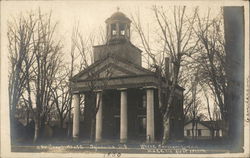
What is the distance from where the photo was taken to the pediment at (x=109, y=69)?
14422 millimetres

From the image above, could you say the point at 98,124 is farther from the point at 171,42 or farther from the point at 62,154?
the point at 171,42

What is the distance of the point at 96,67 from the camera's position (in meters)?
14.6

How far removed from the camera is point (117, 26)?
1508 cm

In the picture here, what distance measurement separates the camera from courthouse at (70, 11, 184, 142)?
14305 mm

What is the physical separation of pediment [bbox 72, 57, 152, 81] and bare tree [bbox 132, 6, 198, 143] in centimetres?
134

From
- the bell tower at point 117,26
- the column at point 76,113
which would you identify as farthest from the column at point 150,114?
the column at point 76,113

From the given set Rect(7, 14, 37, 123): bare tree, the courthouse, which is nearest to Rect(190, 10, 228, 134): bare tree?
the courthouse

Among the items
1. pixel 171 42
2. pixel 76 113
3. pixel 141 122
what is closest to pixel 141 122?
pixel 141 122

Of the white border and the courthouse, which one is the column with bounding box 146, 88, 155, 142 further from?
the white border

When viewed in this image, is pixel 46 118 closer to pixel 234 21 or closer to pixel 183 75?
pixel 183 75

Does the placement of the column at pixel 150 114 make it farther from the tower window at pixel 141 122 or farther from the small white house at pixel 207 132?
the small white house at pixel 207 132

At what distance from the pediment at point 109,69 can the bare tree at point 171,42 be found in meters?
1.34

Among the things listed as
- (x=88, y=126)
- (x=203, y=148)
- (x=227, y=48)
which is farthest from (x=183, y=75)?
(x=88, y=126)

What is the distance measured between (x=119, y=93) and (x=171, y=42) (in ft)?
13.6
